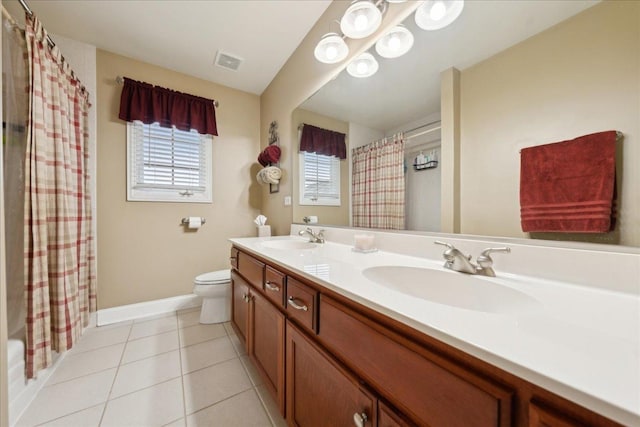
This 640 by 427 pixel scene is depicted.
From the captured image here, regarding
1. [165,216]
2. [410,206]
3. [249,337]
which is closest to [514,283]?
[410,206]

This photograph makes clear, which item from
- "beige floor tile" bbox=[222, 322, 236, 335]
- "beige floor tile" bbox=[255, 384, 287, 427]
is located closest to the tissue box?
"beige floor tile" bbox=[222, 322, 236, 335]

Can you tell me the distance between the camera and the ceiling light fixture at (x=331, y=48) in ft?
4.58

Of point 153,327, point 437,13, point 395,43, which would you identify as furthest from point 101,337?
point 437,13

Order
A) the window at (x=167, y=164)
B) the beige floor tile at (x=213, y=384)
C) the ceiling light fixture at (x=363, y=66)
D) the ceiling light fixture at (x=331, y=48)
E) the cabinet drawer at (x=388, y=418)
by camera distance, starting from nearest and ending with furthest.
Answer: the cabinet drawer at (x=388, y=418)
the beige floor tile at (x=213, y=384)
the ceiling light fixture at (x=363, y=66)
the ceiling light fixture at (x=331, y=48)
the window at (x=167, y=164)

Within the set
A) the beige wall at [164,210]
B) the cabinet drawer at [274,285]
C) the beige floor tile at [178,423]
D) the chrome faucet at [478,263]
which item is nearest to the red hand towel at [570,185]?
the chrome faucet at [478,263]

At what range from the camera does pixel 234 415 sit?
1063 millimetres

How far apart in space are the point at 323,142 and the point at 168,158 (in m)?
1.55

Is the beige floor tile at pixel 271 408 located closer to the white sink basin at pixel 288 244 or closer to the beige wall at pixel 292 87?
the white sink basin at pixel 288 244

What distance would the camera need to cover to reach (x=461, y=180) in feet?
2.94

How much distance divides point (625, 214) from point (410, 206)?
62cm

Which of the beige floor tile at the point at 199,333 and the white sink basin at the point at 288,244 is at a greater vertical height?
the white sink basin at the point at 288,244

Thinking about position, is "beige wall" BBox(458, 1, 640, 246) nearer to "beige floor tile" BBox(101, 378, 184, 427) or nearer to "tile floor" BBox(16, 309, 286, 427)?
"tile floor" BBox(16, 309, 286, 427)

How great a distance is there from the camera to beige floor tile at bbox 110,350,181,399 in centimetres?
122

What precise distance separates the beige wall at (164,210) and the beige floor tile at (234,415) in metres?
1.43
